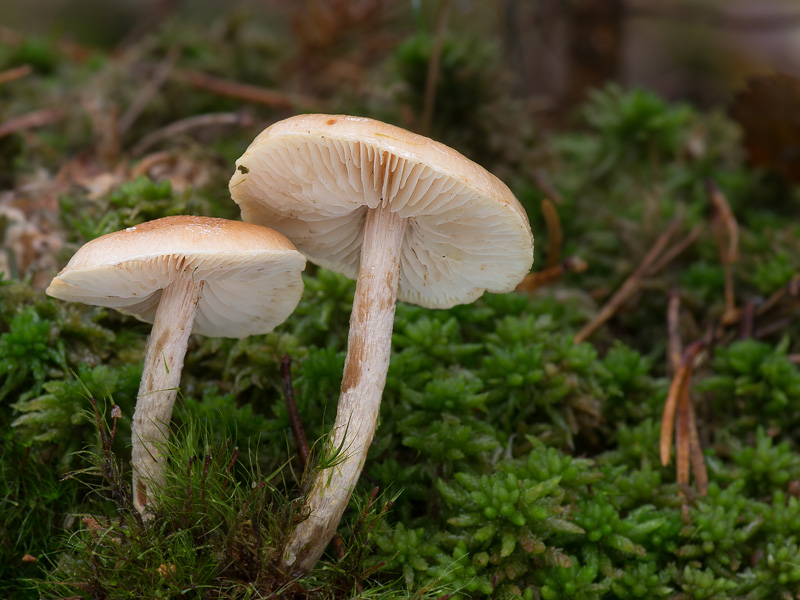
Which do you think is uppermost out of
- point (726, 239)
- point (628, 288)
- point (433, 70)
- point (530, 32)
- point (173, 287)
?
point (530, 32)

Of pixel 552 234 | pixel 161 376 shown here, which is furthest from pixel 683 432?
pixel 161 376

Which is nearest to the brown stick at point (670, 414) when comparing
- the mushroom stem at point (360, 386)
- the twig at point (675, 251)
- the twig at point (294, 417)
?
the twig at point (675, 251)

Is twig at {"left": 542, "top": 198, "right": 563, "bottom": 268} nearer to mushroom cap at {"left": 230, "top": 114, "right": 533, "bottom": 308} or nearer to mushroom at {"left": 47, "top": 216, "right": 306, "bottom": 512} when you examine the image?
mushroom cap at {"left": 230, "top": 114, "right": 533, "bottom": 308}

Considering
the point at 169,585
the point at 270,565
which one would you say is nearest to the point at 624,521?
the point at 270,565

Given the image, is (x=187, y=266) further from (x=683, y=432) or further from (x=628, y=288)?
(x=628, y=288)

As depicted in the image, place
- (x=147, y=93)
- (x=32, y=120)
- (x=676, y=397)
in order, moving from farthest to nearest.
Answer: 1. (x=147, y=93)
2. (x=32, y=120)
3. (x=676, y=397)

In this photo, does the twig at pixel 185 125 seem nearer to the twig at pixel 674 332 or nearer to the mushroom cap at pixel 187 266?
the mushroom cap at pixel 187 266

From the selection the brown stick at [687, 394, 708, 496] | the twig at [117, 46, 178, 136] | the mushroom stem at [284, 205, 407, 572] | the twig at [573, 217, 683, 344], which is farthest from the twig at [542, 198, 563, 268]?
the twig at [117, 46, 178, 136]

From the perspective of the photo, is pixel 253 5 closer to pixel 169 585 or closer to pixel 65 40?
pixel 65 40
